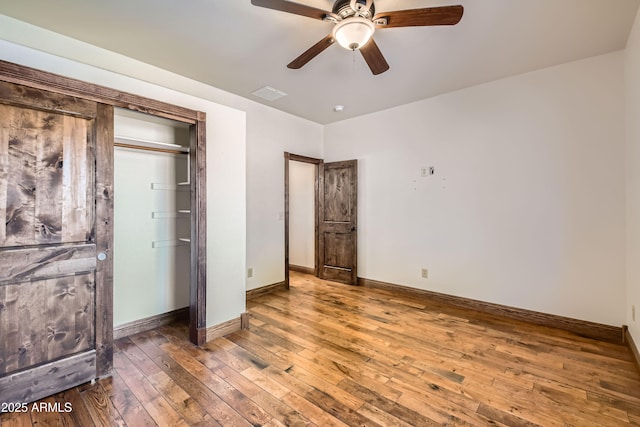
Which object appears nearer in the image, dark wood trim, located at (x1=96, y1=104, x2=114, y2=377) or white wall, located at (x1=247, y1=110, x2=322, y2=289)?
dark wood trim, located at (x1=96, y1=104, x2=114, y2=377)

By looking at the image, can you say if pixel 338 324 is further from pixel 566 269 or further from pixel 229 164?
pixel 566 269

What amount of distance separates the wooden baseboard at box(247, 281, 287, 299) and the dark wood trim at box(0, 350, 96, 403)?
2.13 m

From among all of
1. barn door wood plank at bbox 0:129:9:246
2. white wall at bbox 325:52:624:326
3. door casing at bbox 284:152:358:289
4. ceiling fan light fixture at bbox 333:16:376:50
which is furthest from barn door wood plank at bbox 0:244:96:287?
white wall at bbox 325:52:624:326

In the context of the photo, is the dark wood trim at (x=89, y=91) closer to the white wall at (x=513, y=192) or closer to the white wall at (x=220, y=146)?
the white wall at (x=220, y=146)

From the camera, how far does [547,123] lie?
10.4 ft

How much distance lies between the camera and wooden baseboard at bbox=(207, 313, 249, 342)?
275cm

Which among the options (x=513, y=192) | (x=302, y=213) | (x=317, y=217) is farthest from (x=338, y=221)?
(x=513, y=192)

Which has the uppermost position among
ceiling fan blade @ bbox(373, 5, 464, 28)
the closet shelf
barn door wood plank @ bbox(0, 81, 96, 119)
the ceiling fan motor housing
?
the ceiling fan motor housing

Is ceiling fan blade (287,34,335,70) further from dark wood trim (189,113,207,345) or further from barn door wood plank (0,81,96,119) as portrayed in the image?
barn door wood plank (0,81,96,119)

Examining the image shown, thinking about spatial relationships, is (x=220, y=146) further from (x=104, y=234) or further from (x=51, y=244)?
(x=51, y=244)

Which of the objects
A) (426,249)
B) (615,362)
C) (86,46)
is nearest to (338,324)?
(426,249)

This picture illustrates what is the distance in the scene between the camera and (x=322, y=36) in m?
2.56

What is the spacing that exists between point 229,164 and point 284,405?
2191 millimetres

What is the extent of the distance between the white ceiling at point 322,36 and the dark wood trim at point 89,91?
2.31 ft
